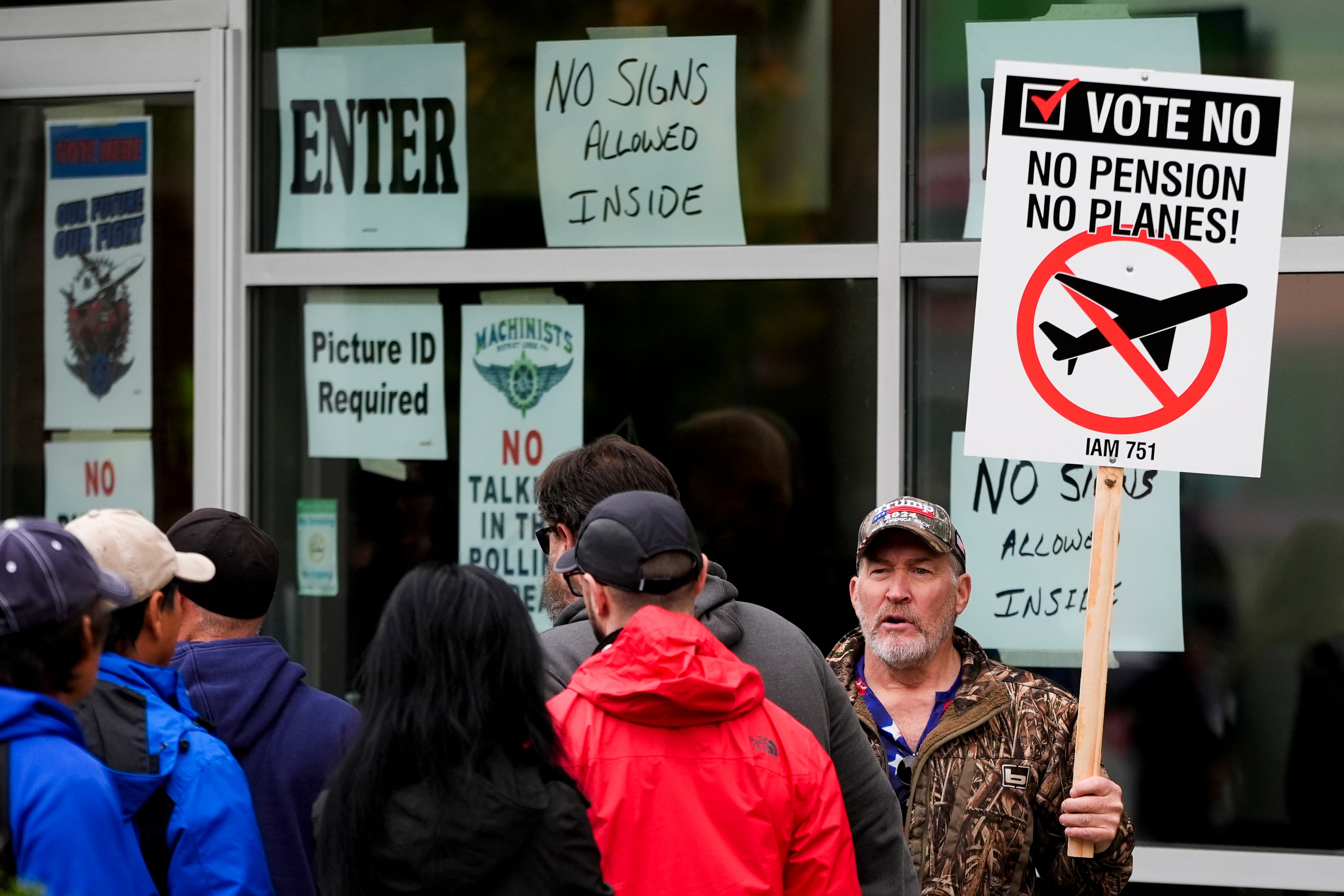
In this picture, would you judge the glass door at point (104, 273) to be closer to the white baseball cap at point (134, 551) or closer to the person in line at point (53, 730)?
the white baseball cap at point (134, 551)

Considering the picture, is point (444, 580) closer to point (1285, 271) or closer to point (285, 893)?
point (285, 893)

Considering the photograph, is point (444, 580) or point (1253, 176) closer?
point (444, 580)

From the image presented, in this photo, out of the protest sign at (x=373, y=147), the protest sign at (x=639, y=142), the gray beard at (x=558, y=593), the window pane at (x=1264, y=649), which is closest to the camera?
the gray beard at (x=558, y=593)

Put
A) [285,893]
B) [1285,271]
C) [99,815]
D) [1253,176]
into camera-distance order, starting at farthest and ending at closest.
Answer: [1285,271] → [1253,176] → [285,893] → [99,815]

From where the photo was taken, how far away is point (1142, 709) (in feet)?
15.9

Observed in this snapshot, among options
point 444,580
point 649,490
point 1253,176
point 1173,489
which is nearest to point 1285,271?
point 1173,489

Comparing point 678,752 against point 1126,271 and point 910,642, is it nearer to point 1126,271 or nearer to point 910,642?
point 910,642

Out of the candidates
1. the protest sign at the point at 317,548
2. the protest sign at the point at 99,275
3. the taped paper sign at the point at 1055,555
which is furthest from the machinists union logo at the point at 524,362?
the taped paper sign at the point at 1055,555

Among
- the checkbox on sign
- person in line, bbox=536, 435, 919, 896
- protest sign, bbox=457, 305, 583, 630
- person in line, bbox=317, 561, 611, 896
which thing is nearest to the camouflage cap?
person in line, bbox=536, 435, 919, 896

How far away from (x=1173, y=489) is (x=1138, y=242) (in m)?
1.52

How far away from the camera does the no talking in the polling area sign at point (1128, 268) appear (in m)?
3.47

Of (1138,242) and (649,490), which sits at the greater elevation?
(1138,242)

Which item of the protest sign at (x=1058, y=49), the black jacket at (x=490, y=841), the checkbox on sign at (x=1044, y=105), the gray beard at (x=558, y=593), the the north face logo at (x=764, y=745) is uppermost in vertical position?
the protest sign at (x=1058, y=49)

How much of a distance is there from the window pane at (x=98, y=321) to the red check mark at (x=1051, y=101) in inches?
128
